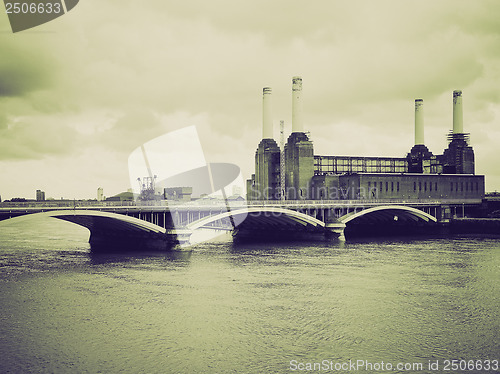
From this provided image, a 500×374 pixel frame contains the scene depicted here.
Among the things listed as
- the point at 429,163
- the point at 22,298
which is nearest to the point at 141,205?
the point at 22,298

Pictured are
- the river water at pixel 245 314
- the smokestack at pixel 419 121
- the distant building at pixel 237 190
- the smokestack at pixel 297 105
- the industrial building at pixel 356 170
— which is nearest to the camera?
the river water at pixel 245 314

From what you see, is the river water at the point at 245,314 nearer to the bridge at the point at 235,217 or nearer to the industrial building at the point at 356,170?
the bridge at the point at 235,217

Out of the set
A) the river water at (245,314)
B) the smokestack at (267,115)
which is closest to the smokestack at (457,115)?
the smokestack at (267,115)

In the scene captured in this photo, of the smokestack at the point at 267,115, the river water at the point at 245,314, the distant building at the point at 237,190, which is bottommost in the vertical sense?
the river water at the point at 245,314

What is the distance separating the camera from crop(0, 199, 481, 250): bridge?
187 feet

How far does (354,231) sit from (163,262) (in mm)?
51891

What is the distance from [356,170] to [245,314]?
320 ft

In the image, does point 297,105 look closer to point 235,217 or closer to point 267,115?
point 267,115

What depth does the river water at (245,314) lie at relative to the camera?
75.2ft

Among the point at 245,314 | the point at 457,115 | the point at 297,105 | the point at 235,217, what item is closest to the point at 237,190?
the point at 297,105

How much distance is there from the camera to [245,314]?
30359 millimetres

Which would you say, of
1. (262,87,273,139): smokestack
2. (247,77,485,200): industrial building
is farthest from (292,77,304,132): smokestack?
(262,87,273,139): smokestack

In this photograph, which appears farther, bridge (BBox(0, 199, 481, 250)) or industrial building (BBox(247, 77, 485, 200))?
industrial building (BBox(247, 77, 485, 200))

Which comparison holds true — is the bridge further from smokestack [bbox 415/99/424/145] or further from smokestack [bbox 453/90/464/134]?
smokestack [bbox 415/99/424/145]
